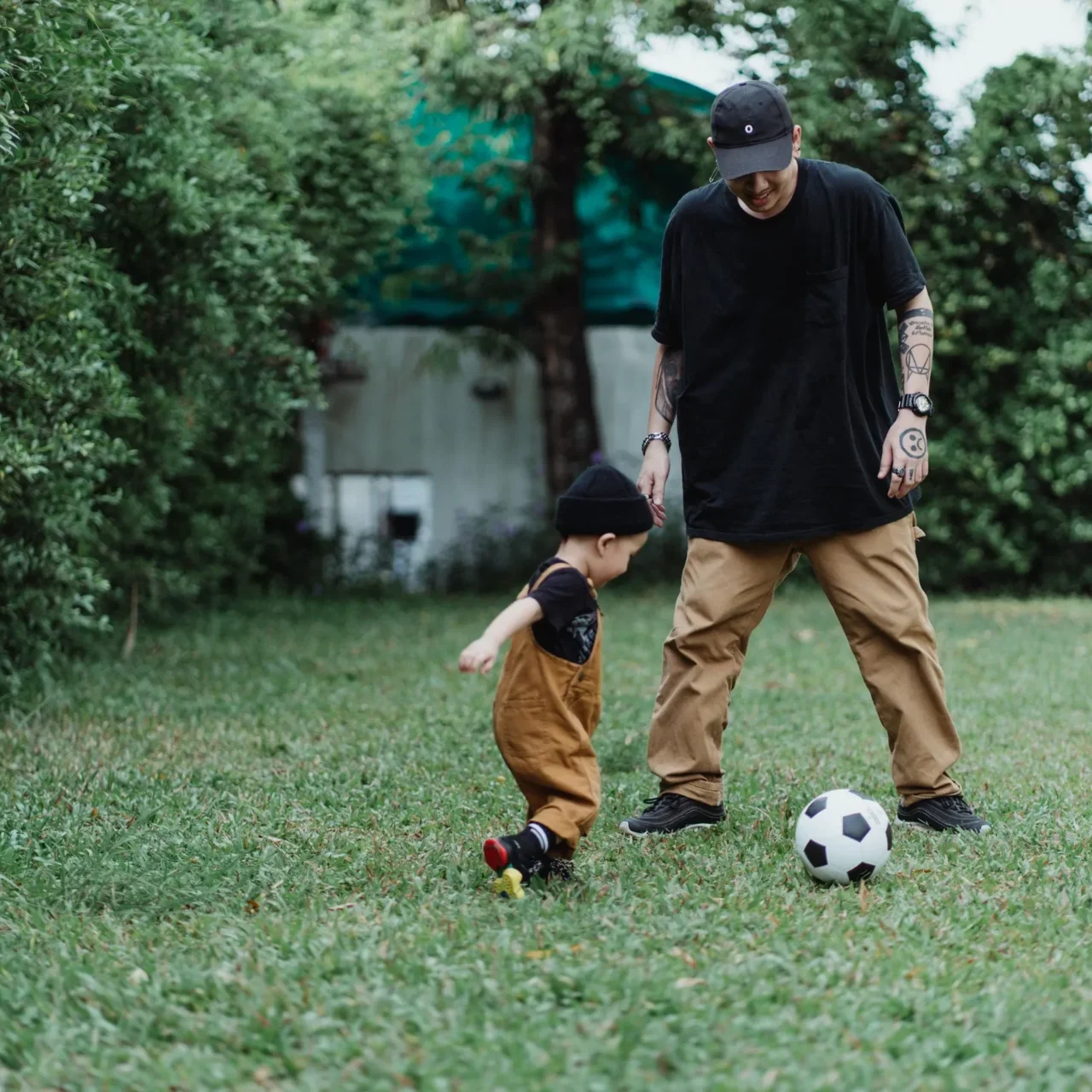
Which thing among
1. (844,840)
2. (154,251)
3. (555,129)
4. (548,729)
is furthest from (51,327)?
(555,129)

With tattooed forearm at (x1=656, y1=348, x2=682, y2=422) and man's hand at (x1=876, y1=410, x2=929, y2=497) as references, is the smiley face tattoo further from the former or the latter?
tattooed forearm at (x1=656, y1=348, x2=682, y2=422)

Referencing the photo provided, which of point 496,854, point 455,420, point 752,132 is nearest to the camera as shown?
point 496,854

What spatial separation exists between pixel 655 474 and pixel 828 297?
2.22 ft

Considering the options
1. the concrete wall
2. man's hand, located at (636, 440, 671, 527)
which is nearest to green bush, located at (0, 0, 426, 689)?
man's hand, located at (636, 440, 671, 527)

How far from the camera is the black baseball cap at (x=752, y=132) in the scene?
3.67 m

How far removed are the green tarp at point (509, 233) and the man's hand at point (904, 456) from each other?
876 cm

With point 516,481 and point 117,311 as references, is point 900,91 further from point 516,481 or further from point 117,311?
point 117,311

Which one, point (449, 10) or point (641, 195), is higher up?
point (449, 10)

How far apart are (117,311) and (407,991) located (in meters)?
4.61

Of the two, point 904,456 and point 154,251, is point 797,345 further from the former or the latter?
point 154,251

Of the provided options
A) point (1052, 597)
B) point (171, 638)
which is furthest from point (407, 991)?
point (1052, 597)

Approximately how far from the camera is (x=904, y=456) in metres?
3.87

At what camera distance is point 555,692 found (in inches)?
132

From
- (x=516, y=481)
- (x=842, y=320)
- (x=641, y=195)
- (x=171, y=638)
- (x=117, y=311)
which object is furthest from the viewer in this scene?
(x=516, y=481)
